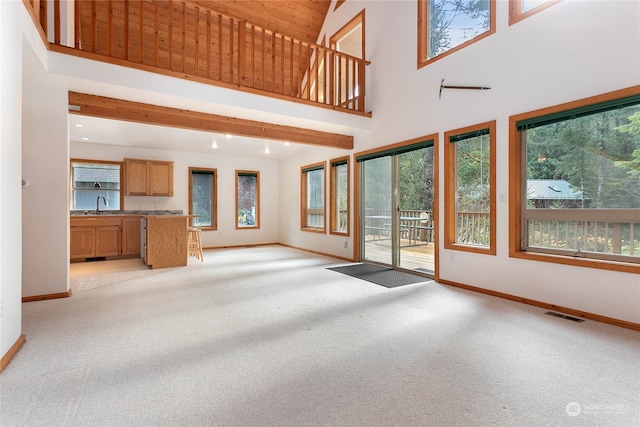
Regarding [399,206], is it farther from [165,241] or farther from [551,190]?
[165,241]

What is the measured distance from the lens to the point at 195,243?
21.3 ft

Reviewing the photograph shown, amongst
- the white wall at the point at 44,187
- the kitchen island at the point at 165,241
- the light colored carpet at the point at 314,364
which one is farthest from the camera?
the kitchen island at the point at 165,241

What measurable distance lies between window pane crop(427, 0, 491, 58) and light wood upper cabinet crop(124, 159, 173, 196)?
585 centimetres

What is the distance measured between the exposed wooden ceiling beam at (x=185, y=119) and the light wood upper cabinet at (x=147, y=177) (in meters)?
3.19

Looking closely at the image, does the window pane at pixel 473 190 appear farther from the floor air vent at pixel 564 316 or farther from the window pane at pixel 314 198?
the window pane at pixel 314 198

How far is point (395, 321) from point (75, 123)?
18.1 feet

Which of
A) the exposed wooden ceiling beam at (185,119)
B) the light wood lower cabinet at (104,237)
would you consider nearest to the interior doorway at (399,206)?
the exposed wooden ceiling beam at (185,119)

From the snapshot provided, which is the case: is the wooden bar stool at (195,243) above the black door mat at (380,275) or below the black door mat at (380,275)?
above

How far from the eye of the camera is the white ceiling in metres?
5.07

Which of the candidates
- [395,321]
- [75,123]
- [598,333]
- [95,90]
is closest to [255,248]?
[75,123]

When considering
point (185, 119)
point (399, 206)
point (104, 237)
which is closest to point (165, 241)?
point (104, 237)

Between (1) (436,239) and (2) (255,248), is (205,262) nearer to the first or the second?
(2) (255,248)

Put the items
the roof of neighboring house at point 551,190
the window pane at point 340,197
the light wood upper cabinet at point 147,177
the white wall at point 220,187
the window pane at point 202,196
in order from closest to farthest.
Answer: the roof of neighboring house at point 551,190
the window pane at point 340,197
the light wood upper cabinet at point 147,177
the white wall at point 220,187
the window pane at point 202,196

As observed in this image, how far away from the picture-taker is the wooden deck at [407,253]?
17.0ft
